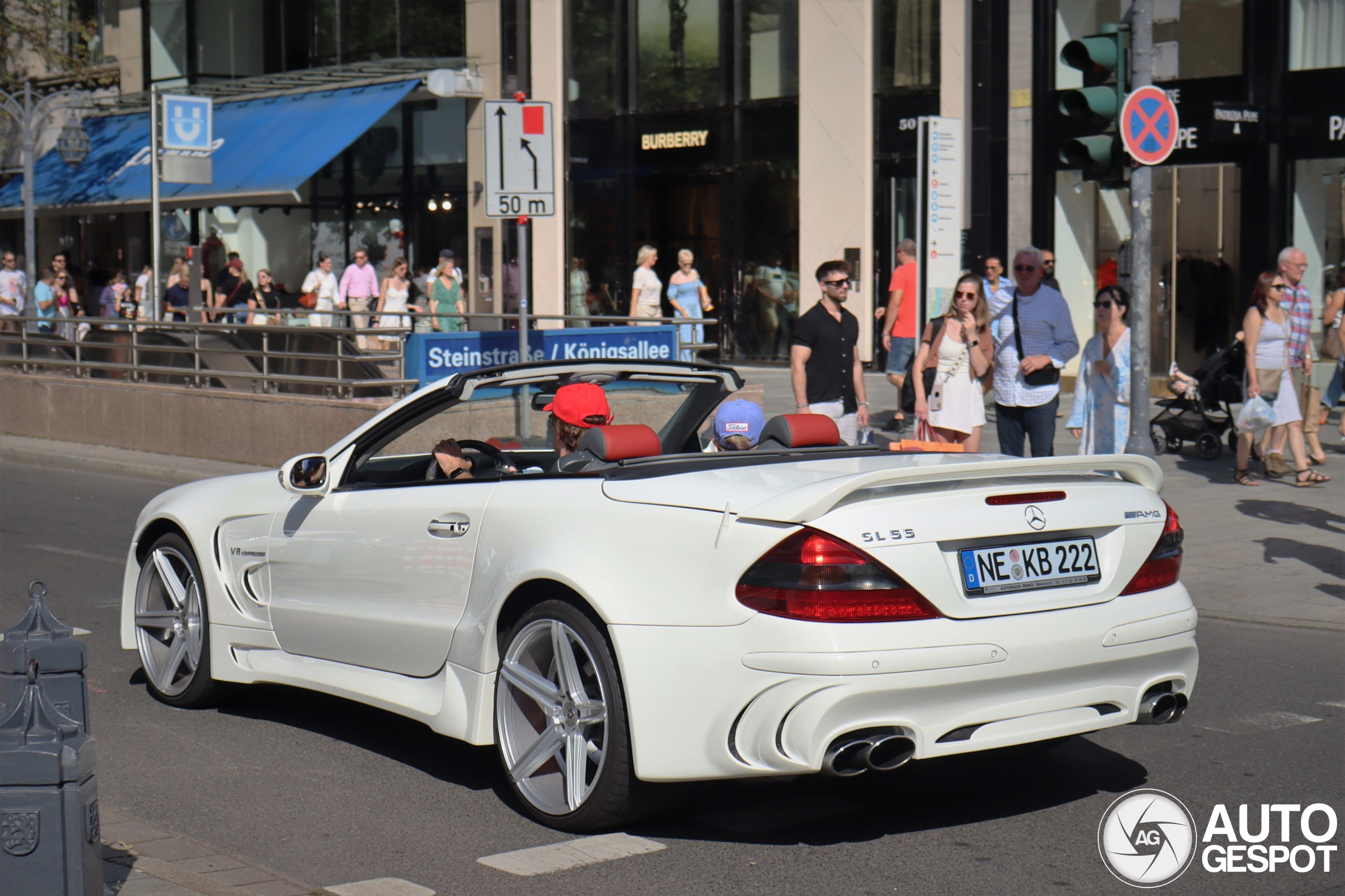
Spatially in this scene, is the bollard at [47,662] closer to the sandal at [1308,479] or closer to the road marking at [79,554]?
the road marking at [79,554]

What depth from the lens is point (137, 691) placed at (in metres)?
6.90

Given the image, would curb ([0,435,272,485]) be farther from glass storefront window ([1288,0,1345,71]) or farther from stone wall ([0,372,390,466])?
glass storefront window ([1288,0,1345,71])

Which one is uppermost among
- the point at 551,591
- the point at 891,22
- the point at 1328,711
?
the point at 891,22

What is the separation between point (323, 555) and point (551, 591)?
1341mm

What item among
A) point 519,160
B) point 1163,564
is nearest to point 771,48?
point 519,160

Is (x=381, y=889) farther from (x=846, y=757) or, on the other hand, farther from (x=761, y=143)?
(x=761, y=143)

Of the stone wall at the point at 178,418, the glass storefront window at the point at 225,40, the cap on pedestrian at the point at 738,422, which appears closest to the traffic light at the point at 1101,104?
the cap on pedestrian at the point at 738,422

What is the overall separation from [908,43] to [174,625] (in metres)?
18.6

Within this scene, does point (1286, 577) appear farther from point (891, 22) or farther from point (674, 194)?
point (674, 194)

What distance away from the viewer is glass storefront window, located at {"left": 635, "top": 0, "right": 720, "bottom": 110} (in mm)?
26203

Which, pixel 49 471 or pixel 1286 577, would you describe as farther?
pixel 49 471

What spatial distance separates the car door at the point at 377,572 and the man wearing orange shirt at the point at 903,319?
396 inches

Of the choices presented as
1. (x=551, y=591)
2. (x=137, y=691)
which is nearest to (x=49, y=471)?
(x=137, y=691)

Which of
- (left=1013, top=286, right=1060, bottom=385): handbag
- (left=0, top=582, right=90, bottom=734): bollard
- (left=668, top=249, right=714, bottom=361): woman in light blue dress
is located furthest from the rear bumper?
(left=668, top=249, right=714, bottom=361): woman in light blue dress
